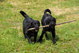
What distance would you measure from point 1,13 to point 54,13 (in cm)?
396

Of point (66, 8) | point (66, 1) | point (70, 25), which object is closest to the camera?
point (70, 25)

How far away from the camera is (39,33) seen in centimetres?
906

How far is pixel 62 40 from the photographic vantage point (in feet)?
26.8

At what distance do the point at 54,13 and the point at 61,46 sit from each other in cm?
640

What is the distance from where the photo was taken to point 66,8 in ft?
49.0

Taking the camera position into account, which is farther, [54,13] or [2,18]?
[54,13]

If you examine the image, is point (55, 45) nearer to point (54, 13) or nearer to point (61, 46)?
point (61, 46)

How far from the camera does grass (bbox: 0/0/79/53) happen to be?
23.7 ft

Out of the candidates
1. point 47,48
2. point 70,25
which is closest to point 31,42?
point 47,48

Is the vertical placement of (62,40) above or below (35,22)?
below

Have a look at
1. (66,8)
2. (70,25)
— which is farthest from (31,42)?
(66,8)

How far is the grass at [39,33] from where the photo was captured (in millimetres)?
7230

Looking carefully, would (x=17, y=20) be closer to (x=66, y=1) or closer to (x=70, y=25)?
(x=70, y=25)

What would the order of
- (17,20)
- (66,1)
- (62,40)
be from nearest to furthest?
(62,40) → (17,20) → (66,1)
